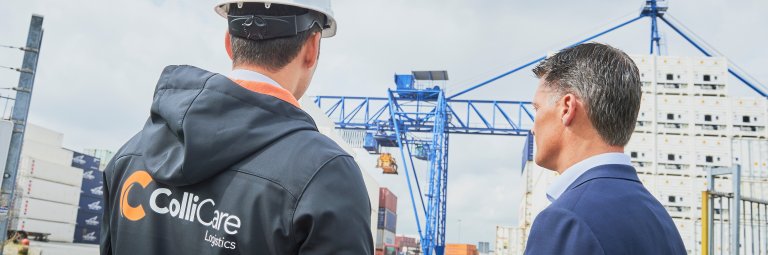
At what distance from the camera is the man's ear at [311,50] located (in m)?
1.66

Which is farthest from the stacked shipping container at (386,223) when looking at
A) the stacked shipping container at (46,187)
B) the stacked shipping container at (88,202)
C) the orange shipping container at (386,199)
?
the stacked shipping container at (88,202)

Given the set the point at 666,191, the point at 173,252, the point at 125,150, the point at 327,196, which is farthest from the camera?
the point at 666,191

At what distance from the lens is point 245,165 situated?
4.63 feet

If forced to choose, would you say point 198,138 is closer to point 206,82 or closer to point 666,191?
point 206,82

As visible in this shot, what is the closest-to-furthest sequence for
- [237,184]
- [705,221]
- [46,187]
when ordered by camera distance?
1. [237,184]
2. [705,221]
3. [46,187]

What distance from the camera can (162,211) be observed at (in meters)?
1.49

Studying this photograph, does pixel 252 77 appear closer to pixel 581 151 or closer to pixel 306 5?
pixel 306 5

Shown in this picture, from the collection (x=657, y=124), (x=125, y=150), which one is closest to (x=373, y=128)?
(x=657, y=124)

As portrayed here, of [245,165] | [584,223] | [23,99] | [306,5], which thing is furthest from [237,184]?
[23,99]

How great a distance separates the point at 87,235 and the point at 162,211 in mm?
53469

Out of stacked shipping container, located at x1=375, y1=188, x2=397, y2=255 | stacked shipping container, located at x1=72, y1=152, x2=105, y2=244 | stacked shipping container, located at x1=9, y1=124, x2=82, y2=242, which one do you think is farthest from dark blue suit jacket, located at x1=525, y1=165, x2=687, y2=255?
stacked shipping container, located at x1=72, y1=152, x2=105, y2=244

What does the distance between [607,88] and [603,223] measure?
46cm

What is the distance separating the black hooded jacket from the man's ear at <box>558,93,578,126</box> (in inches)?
27.0

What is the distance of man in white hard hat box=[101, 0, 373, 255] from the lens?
1.33 meters
